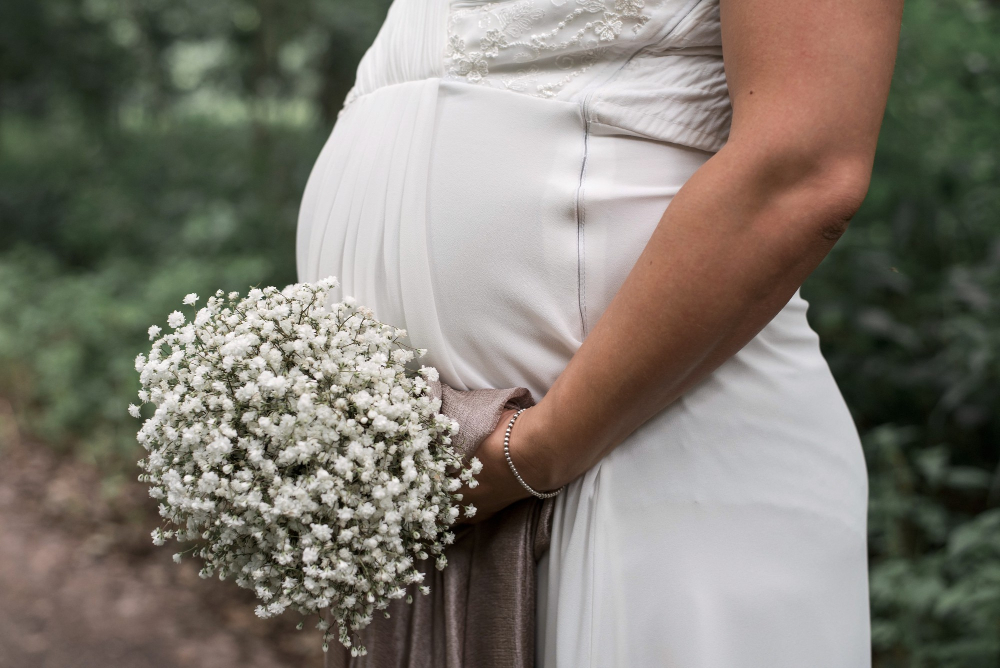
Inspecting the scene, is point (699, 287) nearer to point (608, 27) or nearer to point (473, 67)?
point (608, 27)

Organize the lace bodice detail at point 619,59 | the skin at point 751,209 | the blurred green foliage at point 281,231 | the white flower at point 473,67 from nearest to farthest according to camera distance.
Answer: the skin at point 751,209, the lace bodice detail at point 619,59, the white flower at point 473,67, the blurred green foliage at point 281,231

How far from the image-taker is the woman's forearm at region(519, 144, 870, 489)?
88 centimetres

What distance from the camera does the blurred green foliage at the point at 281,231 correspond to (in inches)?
110

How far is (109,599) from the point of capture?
3.81 metres

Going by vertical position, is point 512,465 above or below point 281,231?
above

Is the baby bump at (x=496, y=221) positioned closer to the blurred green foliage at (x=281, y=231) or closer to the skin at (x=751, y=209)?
the skin at (x=751, y=209)

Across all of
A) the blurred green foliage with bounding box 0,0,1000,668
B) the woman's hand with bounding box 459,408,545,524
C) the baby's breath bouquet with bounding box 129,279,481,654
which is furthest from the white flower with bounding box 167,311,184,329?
the blurred green foliage with bounding box 0,0,1000,668

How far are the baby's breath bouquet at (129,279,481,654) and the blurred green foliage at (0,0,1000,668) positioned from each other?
2.05 m

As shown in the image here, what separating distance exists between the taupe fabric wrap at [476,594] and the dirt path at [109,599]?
245 cm

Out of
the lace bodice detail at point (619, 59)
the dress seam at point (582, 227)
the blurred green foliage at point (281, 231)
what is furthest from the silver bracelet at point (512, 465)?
the blurred green foliage at point (281, 231)

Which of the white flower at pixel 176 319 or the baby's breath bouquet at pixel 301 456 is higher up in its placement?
the white flower at pixel 176 319

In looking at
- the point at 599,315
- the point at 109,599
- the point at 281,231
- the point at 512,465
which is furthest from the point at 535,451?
the point at 281,231

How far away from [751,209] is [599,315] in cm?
25

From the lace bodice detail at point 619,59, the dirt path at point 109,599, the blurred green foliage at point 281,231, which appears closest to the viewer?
the lace bodice detail at point 619,59
